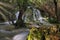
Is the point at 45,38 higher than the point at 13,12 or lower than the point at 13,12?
lower

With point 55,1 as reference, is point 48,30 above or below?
below

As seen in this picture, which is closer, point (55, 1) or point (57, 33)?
point (57, 33)

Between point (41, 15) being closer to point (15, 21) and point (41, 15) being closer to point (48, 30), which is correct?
point (15, 21)

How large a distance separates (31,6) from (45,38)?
17.2 feet

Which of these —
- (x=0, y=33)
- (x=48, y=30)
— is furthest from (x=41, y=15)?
(x=48, y=30)

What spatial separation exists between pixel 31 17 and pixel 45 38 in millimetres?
5183

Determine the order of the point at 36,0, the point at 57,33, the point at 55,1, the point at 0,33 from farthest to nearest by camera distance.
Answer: the point at 36,0
the point at 55,1
the point at 0,33
the point at 57,33

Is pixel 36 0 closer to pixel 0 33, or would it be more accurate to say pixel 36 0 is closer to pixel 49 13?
pixel 49 13

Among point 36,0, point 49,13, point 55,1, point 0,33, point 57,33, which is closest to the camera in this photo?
point 57,33

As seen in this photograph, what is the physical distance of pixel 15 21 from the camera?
12094 millimetres

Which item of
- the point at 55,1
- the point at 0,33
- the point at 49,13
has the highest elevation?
the point at 55,1

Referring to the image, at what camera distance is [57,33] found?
637cm

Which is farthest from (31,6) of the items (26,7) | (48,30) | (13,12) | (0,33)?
(48,30)

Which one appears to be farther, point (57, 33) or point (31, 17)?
point (31, 17)
